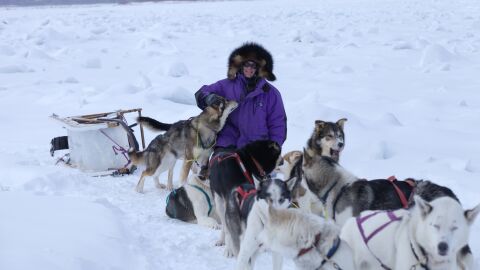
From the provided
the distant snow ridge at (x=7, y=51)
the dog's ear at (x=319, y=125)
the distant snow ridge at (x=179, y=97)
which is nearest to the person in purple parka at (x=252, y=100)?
the dog's ear at (x=319, y=125)

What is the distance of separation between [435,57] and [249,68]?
866 cm

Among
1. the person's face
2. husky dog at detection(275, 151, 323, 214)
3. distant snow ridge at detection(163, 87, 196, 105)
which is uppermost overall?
the person's face

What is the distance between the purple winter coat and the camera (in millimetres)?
3936

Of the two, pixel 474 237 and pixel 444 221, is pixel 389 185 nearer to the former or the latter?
pixel 474 237

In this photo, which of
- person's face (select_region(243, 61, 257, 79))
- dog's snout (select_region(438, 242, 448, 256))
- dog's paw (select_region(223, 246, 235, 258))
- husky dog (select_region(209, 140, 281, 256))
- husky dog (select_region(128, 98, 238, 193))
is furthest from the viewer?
husky dog (select_region(128, 98, 238, 193))

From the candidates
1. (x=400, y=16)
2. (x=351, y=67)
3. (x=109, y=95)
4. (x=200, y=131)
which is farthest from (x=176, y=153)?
(x=400, y=16)

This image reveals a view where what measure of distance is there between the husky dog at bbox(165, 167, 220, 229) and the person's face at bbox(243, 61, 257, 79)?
2.90 feet

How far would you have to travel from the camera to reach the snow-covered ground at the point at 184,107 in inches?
131

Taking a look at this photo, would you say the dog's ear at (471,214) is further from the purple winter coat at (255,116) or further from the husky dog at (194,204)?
the husky dog at (194,204)

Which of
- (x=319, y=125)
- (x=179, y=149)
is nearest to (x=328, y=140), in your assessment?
(x=319, y=125)

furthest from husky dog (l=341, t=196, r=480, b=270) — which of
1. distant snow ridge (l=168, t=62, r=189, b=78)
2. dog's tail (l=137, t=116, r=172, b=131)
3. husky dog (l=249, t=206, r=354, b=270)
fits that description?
distant snow ridge (l=168, t=62, r=189, b=78)

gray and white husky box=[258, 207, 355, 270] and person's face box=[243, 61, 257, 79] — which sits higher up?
person's face box=[243, 61, 257, 79]

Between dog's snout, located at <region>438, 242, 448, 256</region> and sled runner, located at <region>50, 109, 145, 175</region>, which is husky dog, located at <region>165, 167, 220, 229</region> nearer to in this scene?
sled runner, located at <region>50, 109, 145, 175</region>

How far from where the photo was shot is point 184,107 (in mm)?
7922
